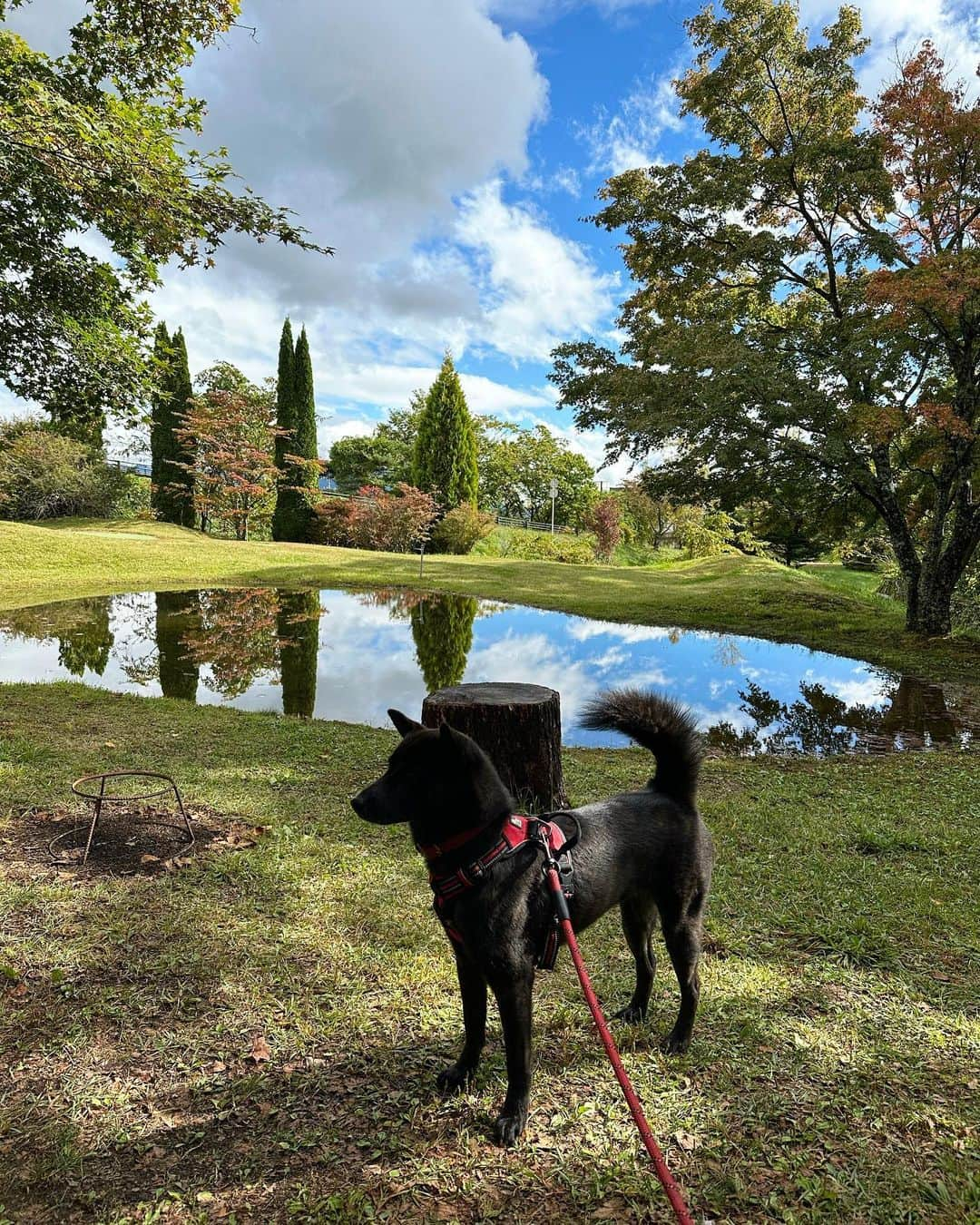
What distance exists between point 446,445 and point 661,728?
30.3 m

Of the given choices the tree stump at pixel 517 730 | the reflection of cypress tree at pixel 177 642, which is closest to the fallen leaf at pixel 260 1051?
the tree stump at pixel 517 730

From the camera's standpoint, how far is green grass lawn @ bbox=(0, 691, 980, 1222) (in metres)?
1.78

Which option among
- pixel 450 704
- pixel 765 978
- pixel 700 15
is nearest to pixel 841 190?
pixel 700 15

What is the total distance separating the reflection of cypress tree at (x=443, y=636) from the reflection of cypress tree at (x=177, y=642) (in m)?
3.15

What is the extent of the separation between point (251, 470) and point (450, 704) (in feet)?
88.9

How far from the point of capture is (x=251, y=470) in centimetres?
2831

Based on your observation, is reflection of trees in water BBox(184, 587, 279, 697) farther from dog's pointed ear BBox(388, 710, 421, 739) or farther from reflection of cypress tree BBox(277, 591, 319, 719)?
dog's pointed ear BBox(388, 710, 421, 739)

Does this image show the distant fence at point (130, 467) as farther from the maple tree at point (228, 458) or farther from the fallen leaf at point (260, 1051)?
the fallen leaf at point (260, 1051)

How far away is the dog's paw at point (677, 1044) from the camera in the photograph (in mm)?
2293

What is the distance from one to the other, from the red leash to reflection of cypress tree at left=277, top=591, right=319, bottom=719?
5.59 meters

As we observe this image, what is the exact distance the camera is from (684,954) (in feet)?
7.39

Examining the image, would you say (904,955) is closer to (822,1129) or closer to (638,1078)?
(822,1129)

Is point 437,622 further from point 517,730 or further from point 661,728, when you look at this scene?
point 661,728

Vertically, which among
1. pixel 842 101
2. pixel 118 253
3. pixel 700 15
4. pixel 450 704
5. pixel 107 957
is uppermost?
pixel 700 15
